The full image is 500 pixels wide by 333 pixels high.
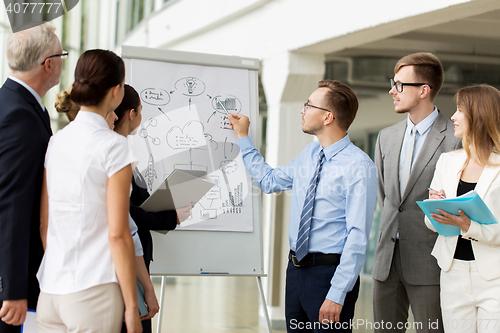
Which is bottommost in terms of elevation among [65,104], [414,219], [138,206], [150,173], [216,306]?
[216,306]

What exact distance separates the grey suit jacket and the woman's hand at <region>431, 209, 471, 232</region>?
0.36 meters

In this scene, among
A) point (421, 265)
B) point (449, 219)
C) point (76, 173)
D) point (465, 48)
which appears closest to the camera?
point (76, 173)

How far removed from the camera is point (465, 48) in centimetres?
578

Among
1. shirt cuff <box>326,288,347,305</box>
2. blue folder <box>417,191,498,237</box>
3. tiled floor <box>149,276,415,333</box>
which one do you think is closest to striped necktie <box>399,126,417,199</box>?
blue folder <box>417,191,498,237</box>

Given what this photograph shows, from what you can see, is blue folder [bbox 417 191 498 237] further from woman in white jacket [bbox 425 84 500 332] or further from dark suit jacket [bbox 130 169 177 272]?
dark suit jacket [bbox 130 169 177 272]

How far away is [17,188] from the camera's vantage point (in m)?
1.70

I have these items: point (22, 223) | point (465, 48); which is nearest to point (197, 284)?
point (465, 48)

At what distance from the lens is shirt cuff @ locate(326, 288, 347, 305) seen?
210 cm

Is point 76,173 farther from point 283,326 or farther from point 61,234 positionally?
point 283,326

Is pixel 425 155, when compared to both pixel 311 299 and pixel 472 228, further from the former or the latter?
pixel 311 299

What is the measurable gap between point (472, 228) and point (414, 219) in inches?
17.7

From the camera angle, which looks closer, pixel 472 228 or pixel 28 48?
pixel 28 48

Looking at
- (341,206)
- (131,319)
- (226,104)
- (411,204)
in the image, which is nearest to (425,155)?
(411,204)

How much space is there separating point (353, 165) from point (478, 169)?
58 centimetres
